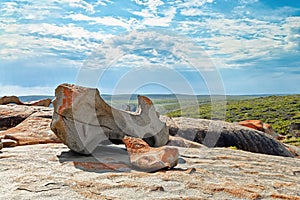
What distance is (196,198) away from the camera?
11.0ft

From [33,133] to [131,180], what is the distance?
331 cm

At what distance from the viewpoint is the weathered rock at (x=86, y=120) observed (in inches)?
200

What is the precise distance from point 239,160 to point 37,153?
3310 mm

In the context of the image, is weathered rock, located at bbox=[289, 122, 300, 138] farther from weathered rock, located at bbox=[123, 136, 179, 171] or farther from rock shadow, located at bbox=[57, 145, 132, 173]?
weathered rock, located at bbox=[123, 136, 179, 171]

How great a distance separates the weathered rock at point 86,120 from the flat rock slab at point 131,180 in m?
0.31

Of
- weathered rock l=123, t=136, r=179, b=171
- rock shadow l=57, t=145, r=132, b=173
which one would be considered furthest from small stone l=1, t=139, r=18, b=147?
weathered rock l=123, t=136, r=179, b=171

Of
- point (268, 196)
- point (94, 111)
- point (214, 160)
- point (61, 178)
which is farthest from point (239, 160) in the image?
point (61, 178)

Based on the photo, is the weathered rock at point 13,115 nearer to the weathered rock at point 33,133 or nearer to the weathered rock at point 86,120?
the weathered rock at point 33,133

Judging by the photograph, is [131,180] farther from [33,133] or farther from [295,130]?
[295,130]

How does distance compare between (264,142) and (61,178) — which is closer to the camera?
(61,178)

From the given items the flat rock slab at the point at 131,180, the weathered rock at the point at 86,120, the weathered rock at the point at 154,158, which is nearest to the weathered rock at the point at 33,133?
the flat rock slab at the point at 131,180

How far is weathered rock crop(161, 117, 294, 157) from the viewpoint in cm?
880

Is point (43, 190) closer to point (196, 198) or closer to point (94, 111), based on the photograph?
point (196, 198)

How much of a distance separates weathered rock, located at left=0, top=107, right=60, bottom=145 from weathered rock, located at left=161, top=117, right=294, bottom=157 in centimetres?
348
